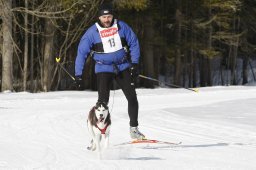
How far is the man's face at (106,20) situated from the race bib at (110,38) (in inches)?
2.5

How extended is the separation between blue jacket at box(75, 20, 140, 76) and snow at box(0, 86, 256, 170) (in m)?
1.24

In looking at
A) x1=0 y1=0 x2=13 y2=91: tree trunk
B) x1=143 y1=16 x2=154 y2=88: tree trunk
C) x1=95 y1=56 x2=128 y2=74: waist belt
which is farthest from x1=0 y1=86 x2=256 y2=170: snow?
x1=143 y1=16 x2=154 y2=88: tree trunk

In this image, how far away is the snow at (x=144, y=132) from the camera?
7.23 m

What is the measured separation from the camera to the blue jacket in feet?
27.3

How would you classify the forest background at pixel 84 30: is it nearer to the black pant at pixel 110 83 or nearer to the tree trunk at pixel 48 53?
the tree trunk at pixel 48 53

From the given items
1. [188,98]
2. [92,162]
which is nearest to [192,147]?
[92,162]

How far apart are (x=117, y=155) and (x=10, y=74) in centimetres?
1774

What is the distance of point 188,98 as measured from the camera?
20.7 m

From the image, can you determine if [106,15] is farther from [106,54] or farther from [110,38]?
[106,54]

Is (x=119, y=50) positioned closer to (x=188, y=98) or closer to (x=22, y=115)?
(x=22, y=115)

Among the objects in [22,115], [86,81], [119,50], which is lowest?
[86,81]

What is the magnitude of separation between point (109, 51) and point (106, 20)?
0.47 m

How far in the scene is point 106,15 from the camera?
27.0ft

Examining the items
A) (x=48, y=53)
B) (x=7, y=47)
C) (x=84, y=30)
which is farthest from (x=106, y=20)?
(x=84, y=30)
